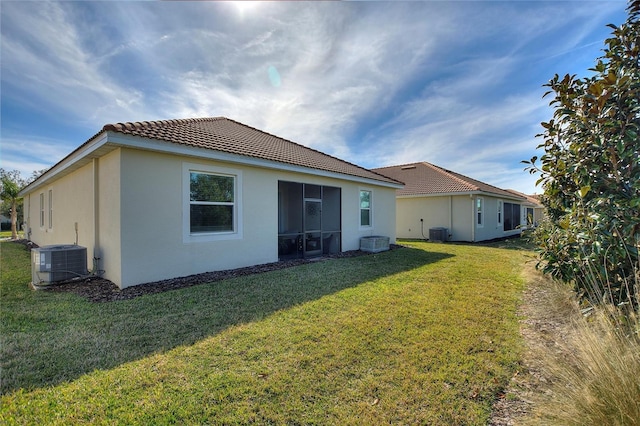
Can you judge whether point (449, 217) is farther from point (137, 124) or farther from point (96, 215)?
point (96, 215)

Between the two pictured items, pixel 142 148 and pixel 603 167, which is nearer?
pixel 603 167

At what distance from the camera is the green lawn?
2422 mm

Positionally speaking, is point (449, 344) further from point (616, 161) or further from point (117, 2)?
point (117, 2)

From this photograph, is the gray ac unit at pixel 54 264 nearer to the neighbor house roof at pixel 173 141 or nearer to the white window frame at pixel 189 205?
the neighbor house roof at pixel 173 141

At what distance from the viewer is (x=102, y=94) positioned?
29.4 ft

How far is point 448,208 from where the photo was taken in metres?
18.1

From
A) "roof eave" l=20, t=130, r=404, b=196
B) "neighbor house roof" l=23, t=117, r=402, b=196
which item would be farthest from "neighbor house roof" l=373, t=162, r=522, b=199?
"roof eave" l=20, t=130, r=404, b=196

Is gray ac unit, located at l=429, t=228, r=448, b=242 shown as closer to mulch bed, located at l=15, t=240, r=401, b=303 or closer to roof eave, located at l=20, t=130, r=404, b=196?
Answer: roof eave, located at l=20, t=130, r=404, b=196

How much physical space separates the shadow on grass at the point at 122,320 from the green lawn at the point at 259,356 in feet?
0.07

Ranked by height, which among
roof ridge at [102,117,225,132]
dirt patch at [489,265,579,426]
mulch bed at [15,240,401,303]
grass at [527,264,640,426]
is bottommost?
dirt patch at [489,265,579,426]

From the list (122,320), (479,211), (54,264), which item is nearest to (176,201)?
(54,264)

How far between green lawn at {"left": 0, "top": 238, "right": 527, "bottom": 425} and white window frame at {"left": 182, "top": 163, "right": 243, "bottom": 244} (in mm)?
1648

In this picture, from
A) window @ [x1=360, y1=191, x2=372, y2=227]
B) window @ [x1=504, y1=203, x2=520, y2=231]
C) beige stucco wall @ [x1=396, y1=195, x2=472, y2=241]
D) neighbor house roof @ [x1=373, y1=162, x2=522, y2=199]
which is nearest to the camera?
window @ [x1=360, y1=191, x2=372, y2=227]

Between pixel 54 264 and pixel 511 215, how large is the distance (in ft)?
92.1
